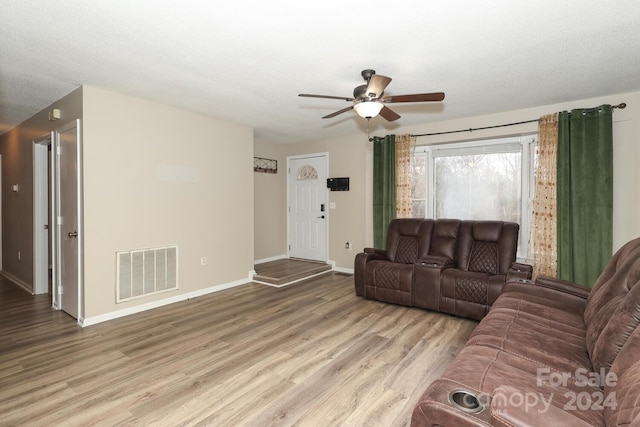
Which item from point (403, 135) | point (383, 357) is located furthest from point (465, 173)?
point (383, 357)

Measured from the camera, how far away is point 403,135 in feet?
16.2

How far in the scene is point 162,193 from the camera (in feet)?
12.9

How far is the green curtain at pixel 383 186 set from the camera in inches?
199

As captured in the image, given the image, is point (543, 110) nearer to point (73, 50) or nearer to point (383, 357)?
point (383, 357)

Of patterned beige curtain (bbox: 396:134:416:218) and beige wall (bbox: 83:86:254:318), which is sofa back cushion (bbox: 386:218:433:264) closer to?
patterned beige curtain (bbox: 396:134:416:218)

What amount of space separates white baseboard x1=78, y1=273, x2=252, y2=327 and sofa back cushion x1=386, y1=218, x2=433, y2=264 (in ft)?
7.76

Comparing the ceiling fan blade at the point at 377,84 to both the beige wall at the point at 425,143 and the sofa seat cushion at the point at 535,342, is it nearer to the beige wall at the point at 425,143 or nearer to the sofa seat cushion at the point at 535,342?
the sofa seat cushion at the point at 535,342

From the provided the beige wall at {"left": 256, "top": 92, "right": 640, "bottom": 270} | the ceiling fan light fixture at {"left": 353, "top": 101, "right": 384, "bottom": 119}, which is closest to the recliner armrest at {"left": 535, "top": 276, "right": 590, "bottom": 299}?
the beige wall at {"left": 256, "top": 92, "right": 640, "bottom": 270}

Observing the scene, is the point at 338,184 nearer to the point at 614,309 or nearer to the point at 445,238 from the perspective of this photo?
the point at 445,238

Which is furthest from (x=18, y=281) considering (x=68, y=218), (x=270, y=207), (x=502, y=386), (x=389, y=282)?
(x=502, y=386)

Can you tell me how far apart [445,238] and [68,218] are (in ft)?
14.6

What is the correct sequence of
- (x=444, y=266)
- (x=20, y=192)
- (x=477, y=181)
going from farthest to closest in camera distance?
(x=20, y=192) → (x=477, y=181) → (x=444, y=266)

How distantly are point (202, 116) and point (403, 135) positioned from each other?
9.83ft

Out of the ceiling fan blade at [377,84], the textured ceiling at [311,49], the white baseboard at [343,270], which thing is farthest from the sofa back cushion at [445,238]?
the ceiling fan blade at [377,84]
